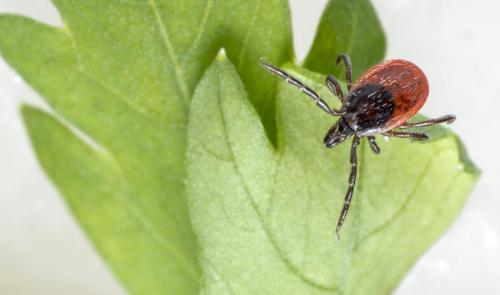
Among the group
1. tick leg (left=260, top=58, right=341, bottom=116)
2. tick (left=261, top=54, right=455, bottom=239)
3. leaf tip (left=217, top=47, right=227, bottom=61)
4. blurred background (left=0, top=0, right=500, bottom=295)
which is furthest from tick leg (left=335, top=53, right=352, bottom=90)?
blurred background (left=0, top=0, right=500, bottom=295)

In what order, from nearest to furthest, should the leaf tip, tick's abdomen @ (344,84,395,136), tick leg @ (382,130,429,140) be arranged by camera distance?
1. the leaf tip
2. tick leg @ (382,130,429,140)
3. tick's abdomen @ (344,84,395,136)

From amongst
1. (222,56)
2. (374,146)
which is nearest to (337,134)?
(374,146)

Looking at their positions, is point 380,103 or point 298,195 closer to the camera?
point 298,195

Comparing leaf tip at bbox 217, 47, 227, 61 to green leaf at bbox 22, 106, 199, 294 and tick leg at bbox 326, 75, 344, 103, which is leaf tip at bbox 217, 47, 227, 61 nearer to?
tick leg at bbox 326, 75, 344, 103

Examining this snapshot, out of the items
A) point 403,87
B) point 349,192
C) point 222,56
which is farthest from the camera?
point 403,87

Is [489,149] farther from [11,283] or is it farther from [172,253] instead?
[11,283]

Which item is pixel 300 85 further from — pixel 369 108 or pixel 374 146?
pixel 369 108
